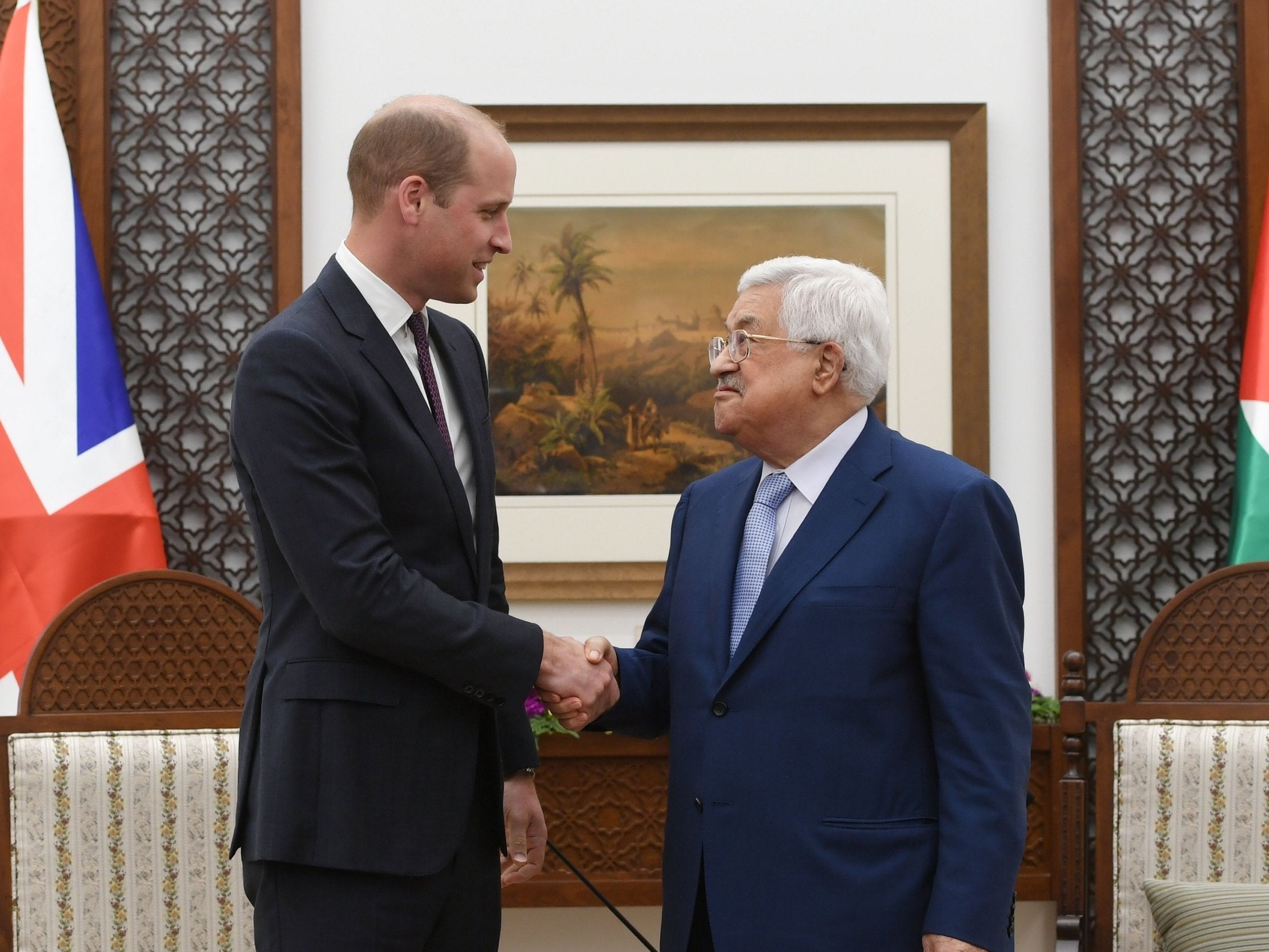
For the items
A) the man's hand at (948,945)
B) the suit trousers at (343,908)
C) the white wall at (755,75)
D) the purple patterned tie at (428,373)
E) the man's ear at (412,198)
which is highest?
the white wall at (755,75)

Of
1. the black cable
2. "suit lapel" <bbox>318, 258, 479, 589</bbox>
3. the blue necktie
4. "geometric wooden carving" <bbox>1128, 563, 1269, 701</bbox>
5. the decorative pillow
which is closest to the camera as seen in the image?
"suit lapel" <bbox>318, 258, 479, 589</bbox>

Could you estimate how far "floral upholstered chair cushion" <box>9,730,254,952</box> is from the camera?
8.48 ft

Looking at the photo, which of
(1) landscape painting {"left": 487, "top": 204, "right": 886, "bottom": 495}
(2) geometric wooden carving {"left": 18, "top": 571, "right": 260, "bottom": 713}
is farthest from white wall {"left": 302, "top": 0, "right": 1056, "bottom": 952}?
(2) geometric wooden carving {"left": 18, "top": 571, "right": 260, "bottom": 713}

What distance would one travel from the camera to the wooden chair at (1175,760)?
2.64 m

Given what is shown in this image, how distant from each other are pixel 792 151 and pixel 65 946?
2.64 m

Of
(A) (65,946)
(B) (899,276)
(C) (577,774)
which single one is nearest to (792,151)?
(B) (899,276)

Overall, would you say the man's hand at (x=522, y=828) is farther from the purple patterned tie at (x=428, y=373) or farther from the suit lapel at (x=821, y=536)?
the purple patterned tie at (x=428, y=373)

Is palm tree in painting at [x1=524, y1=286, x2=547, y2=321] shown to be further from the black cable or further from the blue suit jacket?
the blue suit jacket

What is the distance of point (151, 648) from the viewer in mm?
2742

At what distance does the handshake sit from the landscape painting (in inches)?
58.9

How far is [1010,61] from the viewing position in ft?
11.5

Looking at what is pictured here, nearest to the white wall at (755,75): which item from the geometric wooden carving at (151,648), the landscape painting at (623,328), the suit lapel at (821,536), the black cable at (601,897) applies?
the landscape painting at (623,328)

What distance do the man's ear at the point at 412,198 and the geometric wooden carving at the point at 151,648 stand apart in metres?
1.27

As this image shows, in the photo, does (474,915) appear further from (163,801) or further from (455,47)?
(455,47)
